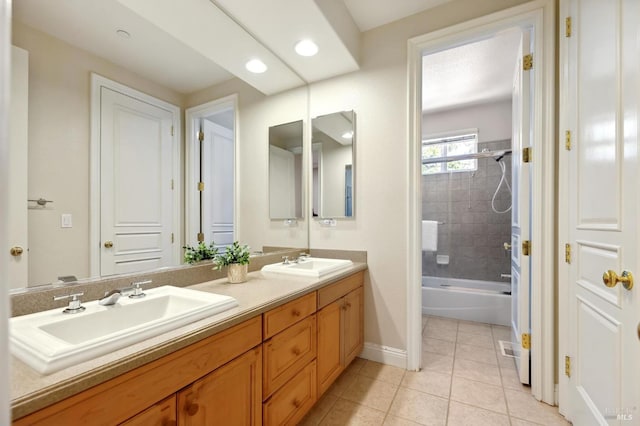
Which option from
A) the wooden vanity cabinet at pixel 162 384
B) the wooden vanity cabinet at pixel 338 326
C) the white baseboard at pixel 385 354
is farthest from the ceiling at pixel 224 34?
the white baseboard at pixel 385 354

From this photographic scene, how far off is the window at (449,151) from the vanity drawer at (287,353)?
330cm

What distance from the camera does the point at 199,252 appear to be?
1565 mm

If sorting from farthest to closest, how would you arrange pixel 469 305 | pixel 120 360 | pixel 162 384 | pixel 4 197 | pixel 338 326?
pixel 469 305 → pixel 338 326 → pixel 162 384 → pixel 120 360 → pixel 4 197

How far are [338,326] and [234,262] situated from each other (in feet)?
2.58

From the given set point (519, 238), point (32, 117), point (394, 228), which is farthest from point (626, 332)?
point (32, 117)

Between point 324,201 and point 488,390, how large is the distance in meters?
1.74

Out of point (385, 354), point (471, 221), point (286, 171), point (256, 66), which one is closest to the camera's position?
point (256, 66)

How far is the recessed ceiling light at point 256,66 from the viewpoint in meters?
1.91

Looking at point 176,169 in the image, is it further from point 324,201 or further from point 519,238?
point 519,238

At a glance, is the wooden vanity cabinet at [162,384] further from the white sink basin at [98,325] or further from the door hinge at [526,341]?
the door hinge at [526,341]

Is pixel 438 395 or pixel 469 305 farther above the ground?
pixel 469 305

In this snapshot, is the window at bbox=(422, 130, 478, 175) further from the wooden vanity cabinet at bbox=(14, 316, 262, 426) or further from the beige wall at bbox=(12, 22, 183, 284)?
the beige wall at bbox=(12, 22, 183, 284)
